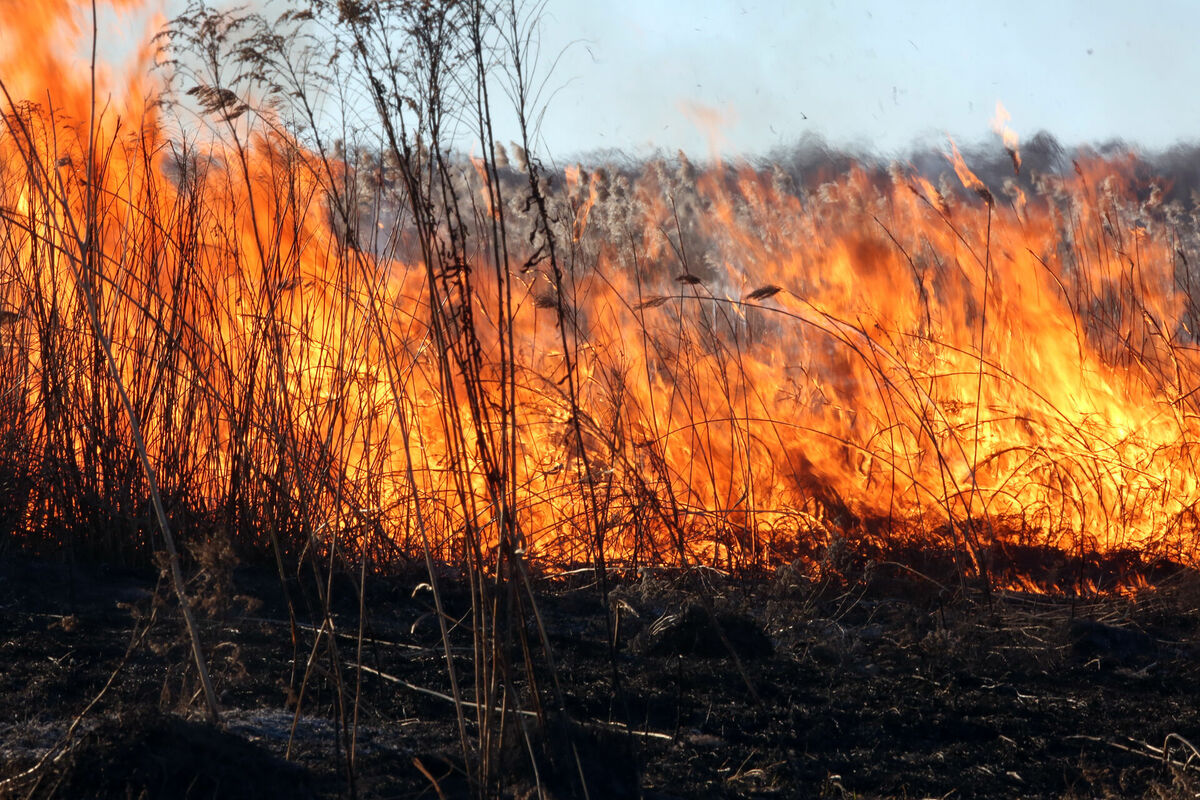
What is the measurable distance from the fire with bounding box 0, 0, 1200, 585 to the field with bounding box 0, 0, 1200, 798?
3 centimetres

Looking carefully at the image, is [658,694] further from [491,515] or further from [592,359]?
[592,359]

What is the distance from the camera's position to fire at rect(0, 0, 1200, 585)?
76.6 inches

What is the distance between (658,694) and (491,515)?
1.34ft

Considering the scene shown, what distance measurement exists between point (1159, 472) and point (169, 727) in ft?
9.50

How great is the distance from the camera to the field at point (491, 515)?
3.85ft

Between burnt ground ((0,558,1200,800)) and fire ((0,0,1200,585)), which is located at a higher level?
fire ((0,0,1200,585))

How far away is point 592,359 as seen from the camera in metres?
2.83

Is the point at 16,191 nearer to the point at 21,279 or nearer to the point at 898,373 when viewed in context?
the point at 21,279

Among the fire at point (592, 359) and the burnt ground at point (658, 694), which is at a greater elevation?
the fire at point (592, 359)

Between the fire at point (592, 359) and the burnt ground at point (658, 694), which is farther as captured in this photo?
the fire at point (592, 359)

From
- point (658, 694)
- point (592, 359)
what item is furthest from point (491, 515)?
point (592, 359)

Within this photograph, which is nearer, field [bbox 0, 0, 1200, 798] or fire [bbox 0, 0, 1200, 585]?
field [bbox 0, 0, 1200, 798]

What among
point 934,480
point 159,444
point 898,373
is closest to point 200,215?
point 159,444

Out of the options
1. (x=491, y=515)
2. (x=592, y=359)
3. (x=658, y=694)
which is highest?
(x=592, y=359)
